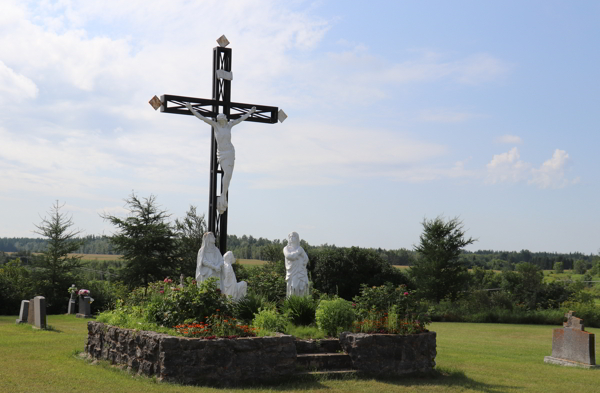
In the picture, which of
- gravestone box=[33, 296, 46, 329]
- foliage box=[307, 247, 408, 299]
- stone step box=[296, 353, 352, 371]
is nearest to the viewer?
stone step box=[296, 353, 352, 371]

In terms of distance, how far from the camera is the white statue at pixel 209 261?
12805 millimetres

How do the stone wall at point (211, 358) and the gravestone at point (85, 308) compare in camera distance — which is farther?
the gravestone at point (85, 308)

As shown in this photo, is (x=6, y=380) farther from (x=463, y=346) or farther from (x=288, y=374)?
(x=463, y=346)

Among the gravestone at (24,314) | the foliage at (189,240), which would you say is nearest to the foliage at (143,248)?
the foliage at (189,240)

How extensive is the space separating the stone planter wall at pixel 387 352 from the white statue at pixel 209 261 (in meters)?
3.74

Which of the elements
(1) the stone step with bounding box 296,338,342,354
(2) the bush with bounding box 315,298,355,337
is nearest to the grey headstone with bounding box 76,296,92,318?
(2) the bush with bounding box 315,298,355,337

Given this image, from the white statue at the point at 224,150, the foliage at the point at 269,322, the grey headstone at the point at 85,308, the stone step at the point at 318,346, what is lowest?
the grey headstone at the point at 85,308

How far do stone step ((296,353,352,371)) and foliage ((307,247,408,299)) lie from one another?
22.2 metres

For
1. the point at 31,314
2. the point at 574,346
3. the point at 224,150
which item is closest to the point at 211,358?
the point at 224,150

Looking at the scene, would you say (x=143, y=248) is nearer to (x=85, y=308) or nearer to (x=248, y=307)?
(x=85, y=308)

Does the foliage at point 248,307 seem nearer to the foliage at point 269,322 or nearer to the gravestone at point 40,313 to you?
the foliage at point 269,322

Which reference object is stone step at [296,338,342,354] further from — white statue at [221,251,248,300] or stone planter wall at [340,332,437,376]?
white statue at [221,251,248,300]

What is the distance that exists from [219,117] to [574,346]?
10244 millimetres

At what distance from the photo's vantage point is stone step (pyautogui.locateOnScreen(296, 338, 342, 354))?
10.3 meters
